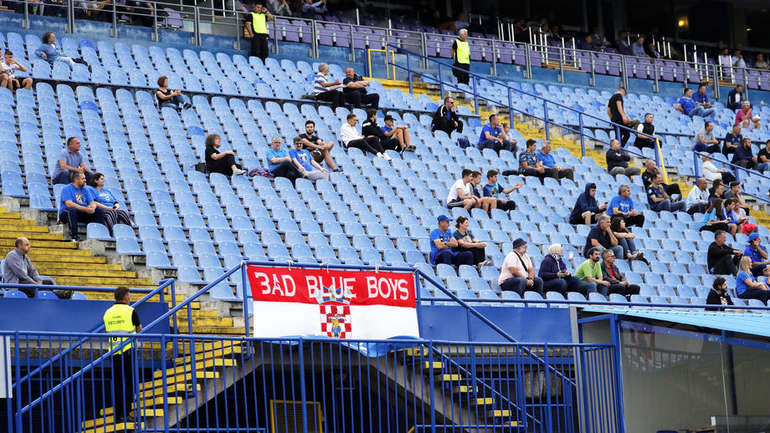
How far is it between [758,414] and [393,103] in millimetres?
12529

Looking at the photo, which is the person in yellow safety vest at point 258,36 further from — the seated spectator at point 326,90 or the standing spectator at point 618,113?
the standing spectator at point 618,113

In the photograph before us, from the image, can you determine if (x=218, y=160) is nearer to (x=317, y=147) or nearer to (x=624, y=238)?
(x=317, y=147)

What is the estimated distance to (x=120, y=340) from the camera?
10.1 meters

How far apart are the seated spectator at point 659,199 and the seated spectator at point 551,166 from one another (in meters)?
1.29

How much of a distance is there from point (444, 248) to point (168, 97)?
5.93 meters

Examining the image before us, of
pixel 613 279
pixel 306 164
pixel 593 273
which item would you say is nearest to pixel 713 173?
pixel 613 279

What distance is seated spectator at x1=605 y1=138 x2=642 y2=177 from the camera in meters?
21.4

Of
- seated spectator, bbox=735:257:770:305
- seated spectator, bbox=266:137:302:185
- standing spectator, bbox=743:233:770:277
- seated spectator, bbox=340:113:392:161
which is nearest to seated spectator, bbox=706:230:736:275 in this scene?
standing spectator, bbox=743:233:770:277

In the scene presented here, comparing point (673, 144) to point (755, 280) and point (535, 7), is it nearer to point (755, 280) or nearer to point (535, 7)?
point (755, 280)

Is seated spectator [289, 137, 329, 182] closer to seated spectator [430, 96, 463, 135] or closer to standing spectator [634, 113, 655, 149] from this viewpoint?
seated spectator [430, 96, 463, 135]

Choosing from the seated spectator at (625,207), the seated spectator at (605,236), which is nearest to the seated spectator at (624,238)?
the seated spectator at (605,236)

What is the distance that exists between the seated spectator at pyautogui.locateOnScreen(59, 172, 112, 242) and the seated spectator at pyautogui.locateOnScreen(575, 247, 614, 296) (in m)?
5.73

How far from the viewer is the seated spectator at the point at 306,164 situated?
17.7 m

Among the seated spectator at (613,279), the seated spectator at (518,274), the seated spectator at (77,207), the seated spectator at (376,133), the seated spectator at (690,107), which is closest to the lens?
the seated spectator at (77,207)
